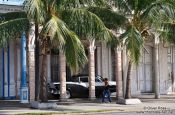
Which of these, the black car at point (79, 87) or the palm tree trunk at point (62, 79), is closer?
the palm tree trunk at point (62, 79)

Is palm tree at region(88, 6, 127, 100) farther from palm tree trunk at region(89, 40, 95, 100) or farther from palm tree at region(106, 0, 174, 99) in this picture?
palm tree trunk at region(89, 40, 95, 100)

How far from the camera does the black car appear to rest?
1177 inches

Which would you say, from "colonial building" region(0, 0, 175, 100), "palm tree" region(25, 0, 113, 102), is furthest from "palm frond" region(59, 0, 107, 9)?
"colonial building" region(0, 0, 175, 100)

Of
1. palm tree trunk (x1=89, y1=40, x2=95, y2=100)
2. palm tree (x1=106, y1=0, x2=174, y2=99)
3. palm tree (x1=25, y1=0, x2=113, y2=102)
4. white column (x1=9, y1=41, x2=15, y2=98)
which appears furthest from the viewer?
white column (x1=9, y1=41, x2=15, y2=98)

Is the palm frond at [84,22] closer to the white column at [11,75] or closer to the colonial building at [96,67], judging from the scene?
the colonial building at [96,67]

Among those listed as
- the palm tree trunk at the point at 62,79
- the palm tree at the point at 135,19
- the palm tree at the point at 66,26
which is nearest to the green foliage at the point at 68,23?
the palm tree at the point at 66,26

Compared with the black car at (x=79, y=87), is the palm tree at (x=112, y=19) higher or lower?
higher

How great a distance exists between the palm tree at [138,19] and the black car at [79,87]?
537 cm

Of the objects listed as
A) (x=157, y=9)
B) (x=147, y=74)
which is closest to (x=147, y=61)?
(x=147, y=74)

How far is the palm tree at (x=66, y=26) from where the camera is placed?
19703 millimetres

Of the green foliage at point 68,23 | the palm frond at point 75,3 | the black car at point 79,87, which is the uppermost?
the palm frond at point 75,3

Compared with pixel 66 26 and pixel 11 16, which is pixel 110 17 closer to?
pixel 66 26

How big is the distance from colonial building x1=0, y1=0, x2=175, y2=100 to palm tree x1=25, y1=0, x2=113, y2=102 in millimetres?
1696

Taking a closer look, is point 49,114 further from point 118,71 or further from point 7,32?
point 118,71
